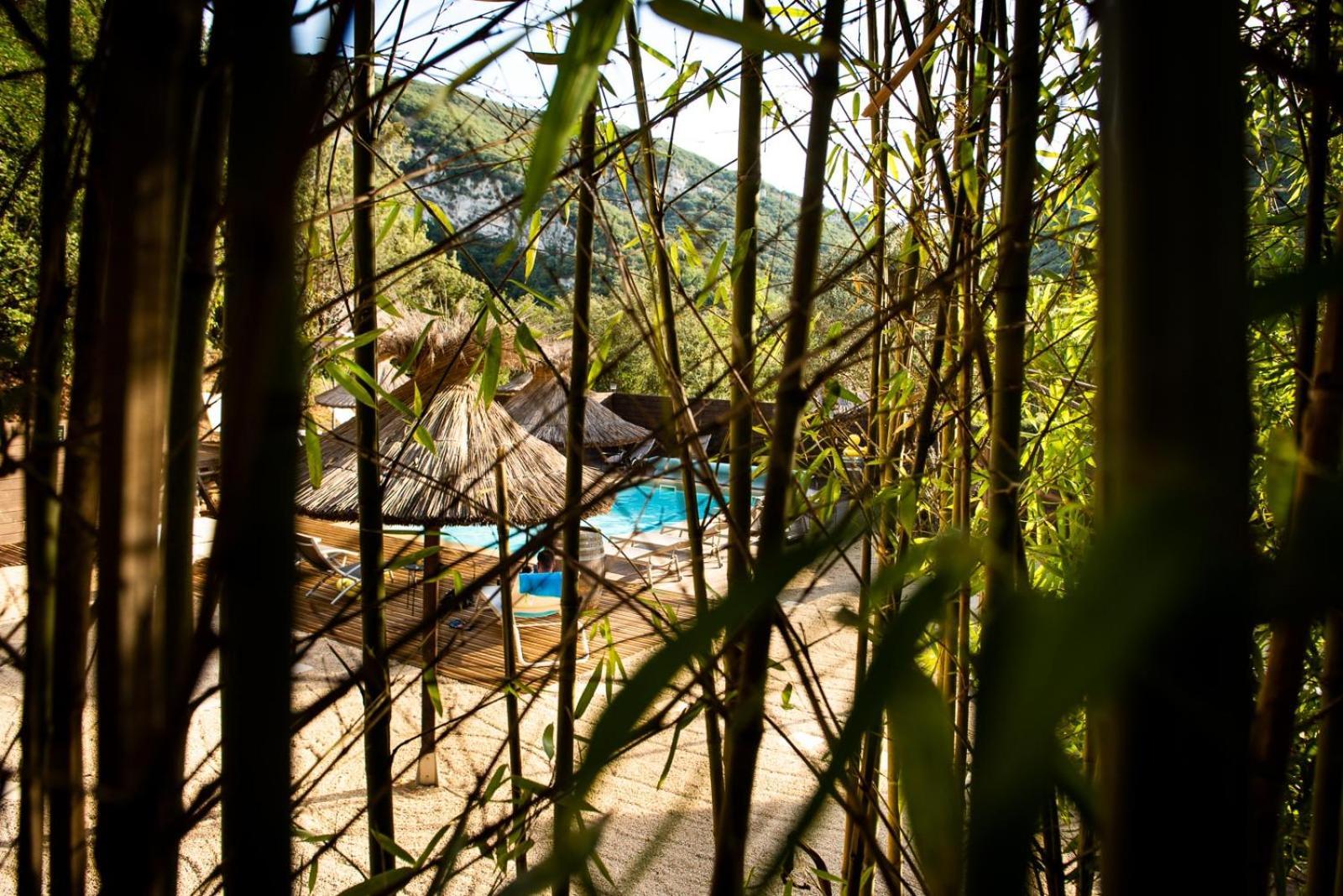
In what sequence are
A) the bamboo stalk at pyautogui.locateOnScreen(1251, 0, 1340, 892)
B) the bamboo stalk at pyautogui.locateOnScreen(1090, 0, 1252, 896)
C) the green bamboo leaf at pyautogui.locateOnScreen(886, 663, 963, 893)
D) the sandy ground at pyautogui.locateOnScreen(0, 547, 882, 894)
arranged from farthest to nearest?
the sandy ground at pyautogui.locateOnScreen(0, 547, 882, 894), the bamboo stalk at pyautogui.locateOnScreen(1251, 0, 1340, 892), the green bamboo leaf at pyautogui.locateOnScreen(886, 663, 963, 893), the bamboo stalk at pyautogui.locateOnScreen(1090, 0, 1252, 896)

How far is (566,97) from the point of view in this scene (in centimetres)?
39

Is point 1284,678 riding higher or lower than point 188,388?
lower

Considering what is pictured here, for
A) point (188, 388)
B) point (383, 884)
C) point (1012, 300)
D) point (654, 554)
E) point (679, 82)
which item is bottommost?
point (383, 884)

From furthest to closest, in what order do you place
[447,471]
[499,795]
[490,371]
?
[447,471] → [499,795] → [490,371]

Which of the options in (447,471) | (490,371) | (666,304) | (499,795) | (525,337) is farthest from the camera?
(447,471)

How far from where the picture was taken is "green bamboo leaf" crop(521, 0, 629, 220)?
14.6 inches

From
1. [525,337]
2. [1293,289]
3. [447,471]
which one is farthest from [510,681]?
[447,471]

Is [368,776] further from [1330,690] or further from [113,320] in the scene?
[1330,690]

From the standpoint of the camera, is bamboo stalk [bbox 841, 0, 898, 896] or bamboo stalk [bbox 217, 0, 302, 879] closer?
bamboo stalk [bbox 217, 0, 302, 879]

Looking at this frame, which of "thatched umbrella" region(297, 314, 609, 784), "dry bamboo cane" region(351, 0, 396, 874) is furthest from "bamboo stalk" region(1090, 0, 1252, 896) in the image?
"thatched umbrella" region(297, 314, 609, 784)

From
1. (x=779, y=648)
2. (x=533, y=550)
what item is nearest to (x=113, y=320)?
(x=533, y=550)

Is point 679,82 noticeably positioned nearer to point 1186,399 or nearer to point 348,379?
point 348,379

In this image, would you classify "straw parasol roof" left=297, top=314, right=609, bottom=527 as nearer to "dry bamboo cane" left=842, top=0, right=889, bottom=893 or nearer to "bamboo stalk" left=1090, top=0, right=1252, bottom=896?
"dry bamboo cane" left=842, top=0, right=889, bottom=893

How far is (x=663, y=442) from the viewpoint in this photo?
1.82 feet
